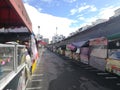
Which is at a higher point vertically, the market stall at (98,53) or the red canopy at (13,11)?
the red canopy at (13,11)

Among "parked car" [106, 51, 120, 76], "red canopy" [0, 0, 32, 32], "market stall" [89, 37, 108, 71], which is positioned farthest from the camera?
"market stall" [89, 37, 108, 71]

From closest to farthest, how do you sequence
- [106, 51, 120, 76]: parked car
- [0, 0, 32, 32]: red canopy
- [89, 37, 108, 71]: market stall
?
[0, 0, 32, 32]: red canopy, [106, 51, 120, 76]: parked car, [89, 37, 108, 71]: market stall

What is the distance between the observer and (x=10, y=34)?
18.2m

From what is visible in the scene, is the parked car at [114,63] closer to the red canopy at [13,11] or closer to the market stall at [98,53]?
the market stall at [98,53]

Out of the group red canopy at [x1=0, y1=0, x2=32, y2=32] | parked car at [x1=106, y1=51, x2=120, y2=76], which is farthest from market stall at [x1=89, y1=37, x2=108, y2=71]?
red canopy at [x1=0, y1=0, x2=32, y2=32]

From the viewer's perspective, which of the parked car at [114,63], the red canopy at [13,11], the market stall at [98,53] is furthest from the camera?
the market stall at [98,53]

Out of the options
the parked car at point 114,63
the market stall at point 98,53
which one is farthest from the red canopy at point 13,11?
the market stall at point 98,53

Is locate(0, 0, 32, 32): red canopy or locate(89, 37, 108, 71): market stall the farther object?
locate(89, 37, 108, 71): market stall

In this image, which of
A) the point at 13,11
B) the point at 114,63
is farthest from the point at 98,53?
the point at 13,11

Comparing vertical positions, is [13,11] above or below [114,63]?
above

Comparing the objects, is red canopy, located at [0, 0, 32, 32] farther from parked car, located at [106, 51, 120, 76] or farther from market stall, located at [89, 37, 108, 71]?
market stall, located at [89, 37, 108, 71]

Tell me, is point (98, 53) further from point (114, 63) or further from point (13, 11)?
point (13, 11)

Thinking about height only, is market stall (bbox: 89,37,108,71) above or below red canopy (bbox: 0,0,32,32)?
below

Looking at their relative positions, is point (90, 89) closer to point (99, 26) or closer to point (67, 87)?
point (67, 87)
